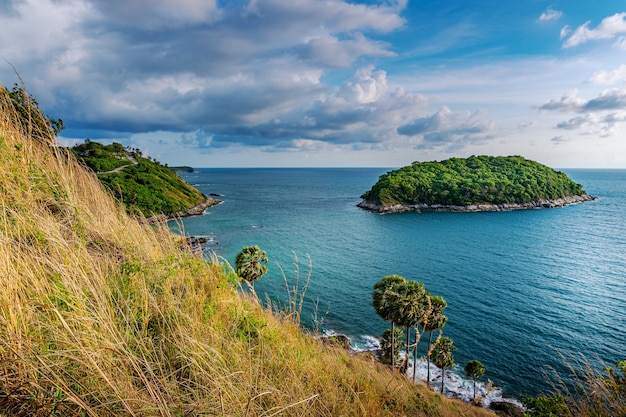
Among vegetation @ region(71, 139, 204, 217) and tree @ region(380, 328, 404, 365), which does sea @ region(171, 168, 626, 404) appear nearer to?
tree @ region(380, 328, 404, 365)

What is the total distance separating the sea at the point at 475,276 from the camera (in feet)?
99.1

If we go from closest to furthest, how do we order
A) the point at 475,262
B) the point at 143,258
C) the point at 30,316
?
the point at 30,316 → the point at 143,258 → the point at 475,262

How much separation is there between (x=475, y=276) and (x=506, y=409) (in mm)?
28861

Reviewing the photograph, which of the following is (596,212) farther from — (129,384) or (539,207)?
(129,384)

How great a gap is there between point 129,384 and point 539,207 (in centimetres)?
15078

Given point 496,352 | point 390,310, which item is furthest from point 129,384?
point 496,352

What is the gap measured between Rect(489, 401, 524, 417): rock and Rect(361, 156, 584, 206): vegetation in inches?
3580

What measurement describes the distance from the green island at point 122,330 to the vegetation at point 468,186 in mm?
110705

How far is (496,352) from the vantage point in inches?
1219

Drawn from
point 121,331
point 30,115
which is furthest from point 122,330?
point 30,115

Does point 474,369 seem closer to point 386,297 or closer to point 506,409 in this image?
point 506,409

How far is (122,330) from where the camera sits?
139 inches

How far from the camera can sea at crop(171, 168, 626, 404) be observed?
30.2 meters

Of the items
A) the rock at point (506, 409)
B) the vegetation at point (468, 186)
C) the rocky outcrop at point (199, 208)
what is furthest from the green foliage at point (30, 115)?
the vegetation at point (468, 186)
